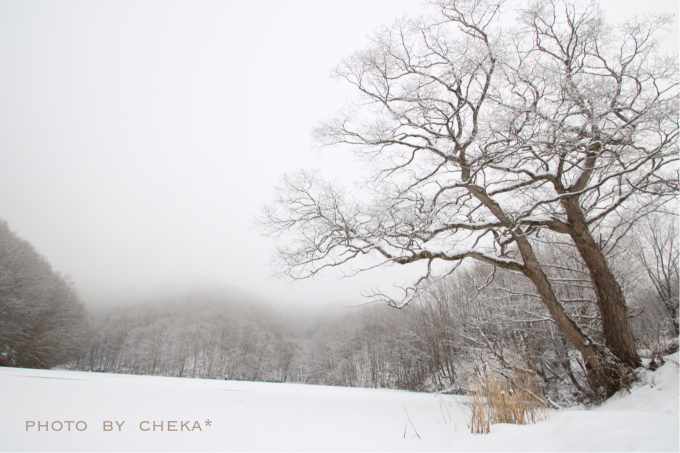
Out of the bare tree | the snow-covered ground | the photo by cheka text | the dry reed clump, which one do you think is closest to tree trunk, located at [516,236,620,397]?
the snow-covered ground

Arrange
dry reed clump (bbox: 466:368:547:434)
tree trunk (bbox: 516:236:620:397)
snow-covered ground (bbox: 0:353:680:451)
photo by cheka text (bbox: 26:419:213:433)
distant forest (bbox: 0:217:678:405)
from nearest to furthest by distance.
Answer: snow-covered ground (bbox: 0:353:680:451)
dry reed clump (bbox: 466:368:547:434)
photo by cheka text (bbox: 26:419:213:433)
tree trunk (bbox: 516:236:620:397)
distant forest (bbox: 0:217:678:405)

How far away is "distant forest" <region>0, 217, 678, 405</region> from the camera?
27.3ft

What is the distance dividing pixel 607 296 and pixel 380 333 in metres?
36.0

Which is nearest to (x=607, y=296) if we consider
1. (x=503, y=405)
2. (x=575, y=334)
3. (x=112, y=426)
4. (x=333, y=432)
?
(x=575, y=334)

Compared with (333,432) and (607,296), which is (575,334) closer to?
(607,296)

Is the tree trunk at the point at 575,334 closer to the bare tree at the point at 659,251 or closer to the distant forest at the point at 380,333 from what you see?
the distant forest at the point at 380,333

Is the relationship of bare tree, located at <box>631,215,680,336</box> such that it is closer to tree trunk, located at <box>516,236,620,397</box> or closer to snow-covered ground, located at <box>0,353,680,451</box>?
tree trunk, located at <box>516,236,620,397</box>

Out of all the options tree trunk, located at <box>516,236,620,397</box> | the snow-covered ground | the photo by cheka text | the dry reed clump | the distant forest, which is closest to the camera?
the snow-covered ground

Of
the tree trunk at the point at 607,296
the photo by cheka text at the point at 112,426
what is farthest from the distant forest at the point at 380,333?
the photo by cheka text at the point at 112,426

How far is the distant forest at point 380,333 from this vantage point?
832 cm

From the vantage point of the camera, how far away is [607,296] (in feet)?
16.8

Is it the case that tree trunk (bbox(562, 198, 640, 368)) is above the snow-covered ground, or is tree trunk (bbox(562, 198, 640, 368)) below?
above

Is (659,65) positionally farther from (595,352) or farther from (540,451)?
(540,451)

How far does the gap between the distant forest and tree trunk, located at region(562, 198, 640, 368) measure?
614 millimetres
